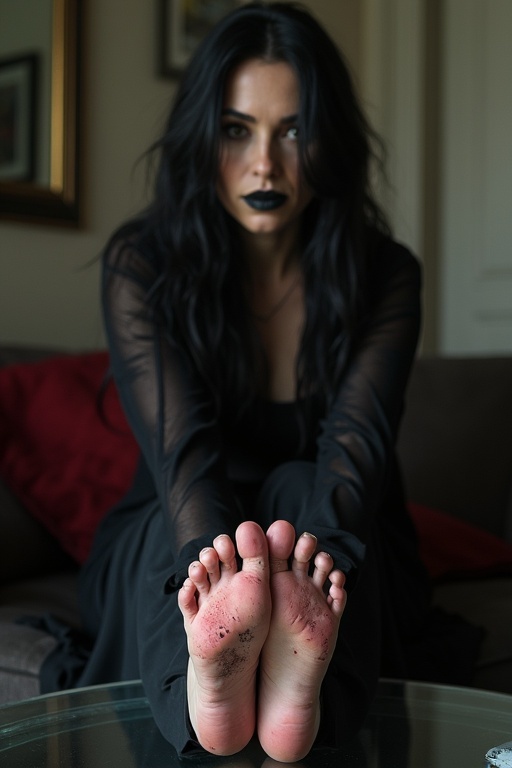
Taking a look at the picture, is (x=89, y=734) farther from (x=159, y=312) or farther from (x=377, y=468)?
(x=159, y=312)

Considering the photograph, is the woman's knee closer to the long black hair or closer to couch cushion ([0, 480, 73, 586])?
the long black hair

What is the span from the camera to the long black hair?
46.2 inches

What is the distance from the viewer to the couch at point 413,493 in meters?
1.27

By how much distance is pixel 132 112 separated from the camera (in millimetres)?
2289

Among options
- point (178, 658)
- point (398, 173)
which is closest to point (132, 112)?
point (398, 173)

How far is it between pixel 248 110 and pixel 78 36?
115 centimetres

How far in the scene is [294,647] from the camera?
0.72m

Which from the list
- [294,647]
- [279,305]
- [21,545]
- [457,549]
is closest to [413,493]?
[457,549]

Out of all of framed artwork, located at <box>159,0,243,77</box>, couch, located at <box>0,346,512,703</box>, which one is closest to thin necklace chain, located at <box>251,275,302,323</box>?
couch, located at <box>0,346,512,703</box>

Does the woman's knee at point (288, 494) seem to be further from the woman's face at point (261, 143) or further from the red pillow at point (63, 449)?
the red pillow at point (63, 449)

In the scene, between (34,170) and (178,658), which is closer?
(178,658)

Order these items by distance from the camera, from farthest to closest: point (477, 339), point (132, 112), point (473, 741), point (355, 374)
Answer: point (477, 339) < point (132, 112) < point (355, 374) < point (473, 741)

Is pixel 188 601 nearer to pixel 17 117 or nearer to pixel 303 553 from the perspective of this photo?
pixel 303 553

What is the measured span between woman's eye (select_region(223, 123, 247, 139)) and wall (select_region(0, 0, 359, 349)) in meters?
0.89
